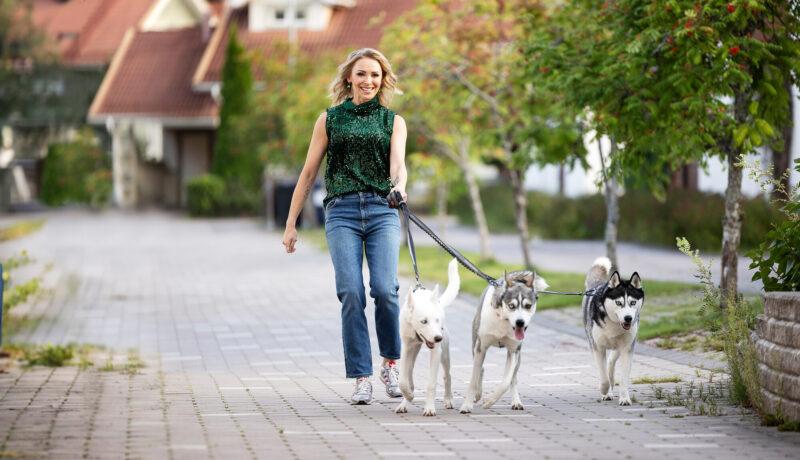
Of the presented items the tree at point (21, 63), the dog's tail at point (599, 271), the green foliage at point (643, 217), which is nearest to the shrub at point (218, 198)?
the green foliage at point (643, 217)

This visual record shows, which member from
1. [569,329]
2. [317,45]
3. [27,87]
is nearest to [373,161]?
[569,329]

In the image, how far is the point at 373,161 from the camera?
7445mm

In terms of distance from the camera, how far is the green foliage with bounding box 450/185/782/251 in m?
19.9

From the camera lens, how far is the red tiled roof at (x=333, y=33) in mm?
41156

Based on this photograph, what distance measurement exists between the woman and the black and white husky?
1313 mm

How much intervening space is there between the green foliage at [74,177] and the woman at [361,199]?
3751 centimetres

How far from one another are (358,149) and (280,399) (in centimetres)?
190

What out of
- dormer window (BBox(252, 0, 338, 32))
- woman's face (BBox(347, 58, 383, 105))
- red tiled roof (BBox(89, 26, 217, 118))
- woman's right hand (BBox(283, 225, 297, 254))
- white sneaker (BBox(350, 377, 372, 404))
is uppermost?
dormer window (BBox(252, 0, 338, 32))

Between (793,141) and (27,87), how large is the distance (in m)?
35.2

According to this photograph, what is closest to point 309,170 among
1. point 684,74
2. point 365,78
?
point 365,78

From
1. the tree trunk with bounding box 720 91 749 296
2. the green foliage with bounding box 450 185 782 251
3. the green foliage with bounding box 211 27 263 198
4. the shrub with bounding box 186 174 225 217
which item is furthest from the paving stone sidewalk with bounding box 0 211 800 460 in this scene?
the green foliage with bounding box 211 27 263 198

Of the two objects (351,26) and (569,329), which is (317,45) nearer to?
(351,26)

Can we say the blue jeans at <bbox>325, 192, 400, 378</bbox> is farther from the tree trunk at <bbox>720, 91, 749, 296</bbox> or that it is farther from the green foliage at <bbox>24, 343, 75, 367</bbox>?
the tree trunk at <bbox>720, 91, 749, 296</bbox>

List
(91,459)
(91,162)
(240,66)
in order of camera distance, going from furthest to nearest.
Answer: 1. (91,162)
2. (240,66)
3. (91,459)
